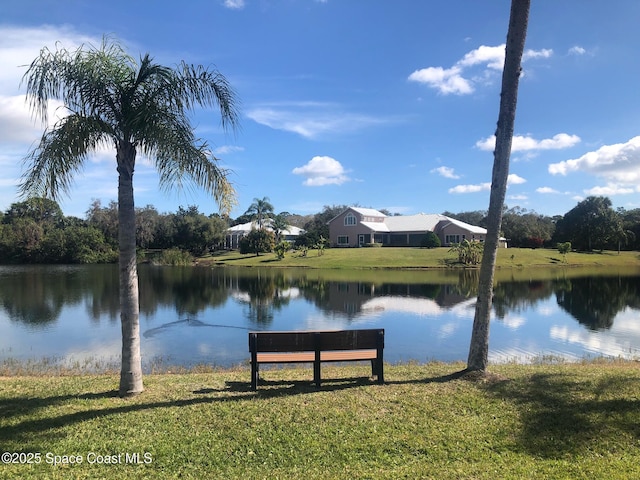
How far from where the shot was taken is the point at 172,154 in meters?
7.15

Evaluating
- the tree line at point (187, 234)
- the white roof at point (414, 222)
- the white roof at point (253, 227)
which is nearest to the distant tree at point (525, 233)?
the tree line at point (187, 234)

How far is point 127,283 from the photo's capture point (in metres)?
6.87

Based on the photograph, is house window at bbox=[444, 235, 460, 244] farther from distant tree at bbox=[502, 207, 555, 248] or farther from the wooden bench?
the wooden bench

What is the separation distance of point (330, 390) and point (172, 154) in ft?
14.9

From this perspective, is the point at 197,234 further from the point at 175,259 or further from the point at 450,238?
the point at 450,238

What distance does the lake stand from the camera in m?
14.4

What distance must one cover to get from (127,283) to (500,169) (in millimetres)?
6641

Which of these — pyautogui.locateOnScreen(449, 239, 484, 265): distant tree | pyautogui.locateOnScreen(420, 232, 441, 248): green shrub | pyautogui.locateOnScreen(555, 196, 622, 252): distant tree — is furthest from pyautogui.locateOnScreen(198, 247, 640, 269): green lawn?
pyautogui.locateOnScreen(555, 196, 622, 252): distant tree

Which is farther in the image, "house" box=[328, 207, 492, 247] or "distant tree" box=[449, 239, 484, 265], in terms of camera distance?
"house" box=[328, 207, 492, 247]

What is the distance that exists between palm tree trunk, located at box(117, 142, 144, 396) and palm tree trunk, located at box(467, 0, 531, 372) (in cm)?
560

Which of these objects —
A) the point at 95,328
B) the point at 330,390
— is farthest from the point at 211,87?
the point at 95,328

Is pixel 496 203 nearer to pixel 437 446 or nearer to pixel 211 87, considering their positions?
pixel 437 446

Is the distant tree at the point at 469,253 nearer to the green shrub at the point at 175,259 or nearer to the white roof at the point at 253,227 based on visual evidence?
the white roof at the point at 253,227

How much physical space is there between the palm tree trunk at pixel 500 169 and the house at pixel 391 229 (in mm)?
63161
